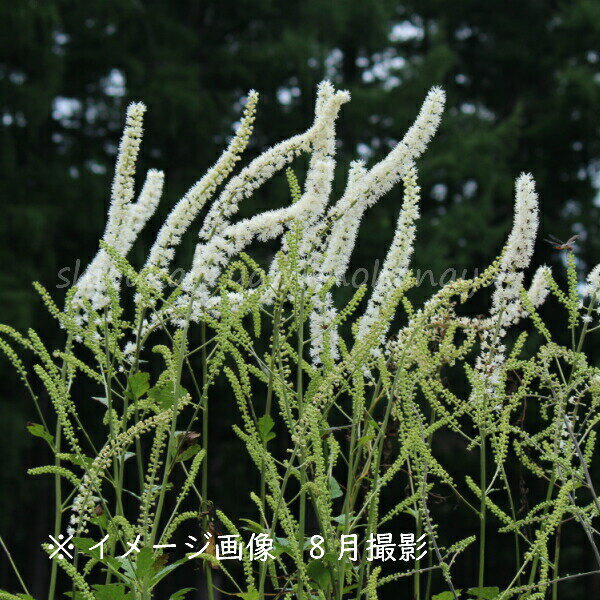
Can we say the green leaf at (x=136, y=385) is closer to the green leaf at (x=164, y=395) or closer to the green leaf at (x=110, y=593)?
the green leaf at (x=164, y=395)

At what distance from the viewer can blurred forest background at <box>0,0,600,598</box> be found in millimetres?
12266

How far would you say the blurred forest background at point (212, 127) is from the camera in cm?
1227

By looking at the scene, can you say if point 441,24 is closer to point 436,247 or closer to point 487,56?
point 487,56

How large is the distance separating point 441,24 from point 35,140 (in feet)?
25.6

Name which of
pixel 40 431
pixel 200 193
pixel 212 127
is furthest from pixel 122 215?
pixel 212 127

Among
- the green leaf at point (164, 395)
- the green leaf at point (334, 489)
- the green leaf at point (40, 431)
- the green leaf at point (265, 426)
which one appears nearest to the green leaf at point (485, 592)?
the green leaf at point (334, 489)

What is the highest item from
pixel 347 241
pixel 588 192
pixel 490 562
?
pixel 588 192

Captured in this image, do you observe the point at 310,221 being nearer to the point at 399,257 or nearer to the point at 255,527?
the point at 399,257

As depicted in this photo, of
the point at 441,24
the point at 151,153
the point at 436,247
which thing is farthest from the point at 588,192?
the point at 151,153

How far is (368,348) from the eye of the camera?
1811 mm

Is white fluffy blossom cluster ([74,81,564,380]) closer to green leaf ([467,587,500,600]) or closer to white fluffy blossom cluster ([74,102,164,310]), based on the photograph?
white fluffy blossom cluster ([74,102,164,310])

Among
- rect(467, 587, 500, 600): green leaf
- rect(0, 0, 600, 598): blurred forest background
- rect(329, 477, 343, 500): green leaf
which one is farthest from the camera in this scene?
rect(0, 0, 600, 598): blurred forest background

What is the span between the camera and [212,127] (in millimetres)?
13469

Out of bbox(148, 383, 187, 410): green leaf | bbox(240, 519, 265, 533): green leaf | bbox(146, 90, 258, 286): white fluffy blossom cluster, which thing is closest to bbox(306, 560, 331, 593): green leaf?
bbox(240, 519, 265, 533): green leaf
